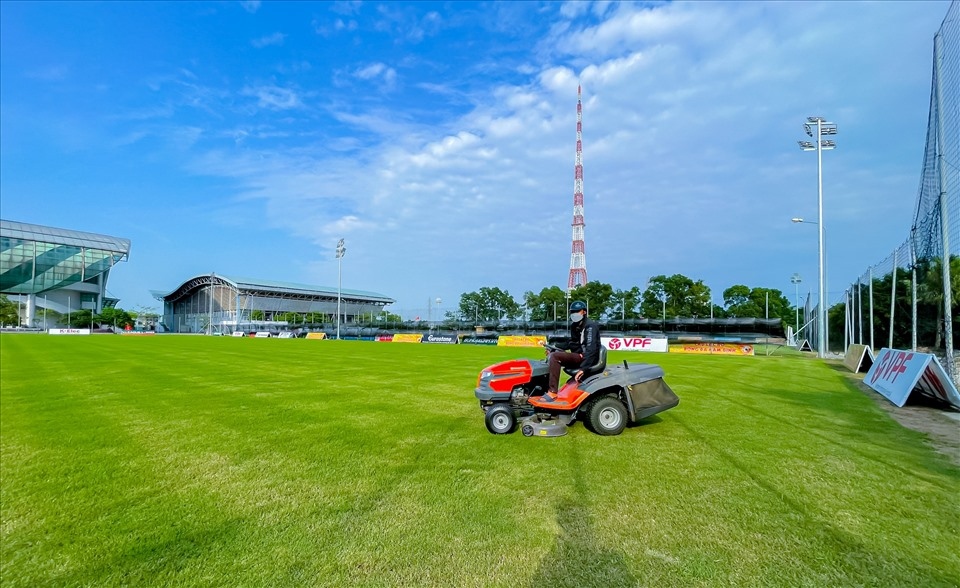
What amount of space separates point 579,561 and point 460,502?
124 cm

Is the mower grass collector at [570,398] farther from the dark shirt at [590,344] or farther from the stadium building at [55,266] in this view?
the stadium building at [55,266]

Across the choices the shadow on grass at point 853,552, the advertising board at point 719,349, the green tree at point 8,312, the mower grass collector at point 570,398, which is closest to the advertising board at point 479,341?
the advertising board at point 719,349

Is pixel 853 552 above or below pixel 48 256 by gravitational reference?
below

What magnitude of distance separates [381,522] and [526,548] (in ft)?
3.74

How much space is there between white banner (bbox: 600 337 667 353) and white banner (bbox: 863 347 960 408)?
2199cm

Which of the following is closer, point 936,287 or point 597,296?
point 936,287

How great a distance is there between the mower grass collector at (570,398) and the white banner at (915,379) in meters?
6.11

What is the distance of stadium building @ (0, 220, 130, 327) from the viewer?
87.8m

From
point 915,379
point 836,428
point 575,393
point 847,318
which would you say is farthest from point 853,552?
point 847,318

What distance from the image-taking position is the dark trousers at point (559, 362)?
639 centimetres

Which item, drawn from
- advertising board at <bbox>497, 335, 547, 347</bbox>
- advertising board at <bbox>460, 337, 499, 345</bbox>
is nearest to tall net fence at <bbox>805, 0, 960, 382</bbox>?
advertising board at <bbox>497, 335, 547, 347</bbox>

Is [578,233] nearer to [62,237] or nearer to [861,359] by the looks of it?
[861,359]

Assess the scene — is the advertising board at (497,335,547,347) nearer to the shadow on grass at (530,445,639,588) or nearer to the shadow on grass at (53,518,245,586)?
the shadow on grass at (530,445,639,588)

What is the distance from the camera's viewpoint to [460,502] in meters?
4.00
